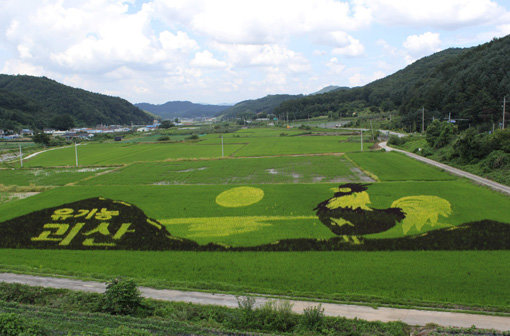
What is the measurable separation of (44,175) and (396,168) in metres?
49.0

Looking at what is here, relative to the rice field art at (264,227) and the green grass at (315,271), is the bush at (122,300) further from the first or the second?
the rice field art at (264,227)

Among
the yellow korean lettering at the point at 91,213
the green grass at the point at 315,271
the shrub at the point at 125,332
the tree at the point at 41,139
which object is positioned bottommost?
the green grass at the point at 315,271

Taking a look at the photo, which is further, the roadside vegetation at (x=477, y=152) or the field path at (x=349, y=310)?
the roadside vegetation at (x=477, y=152)

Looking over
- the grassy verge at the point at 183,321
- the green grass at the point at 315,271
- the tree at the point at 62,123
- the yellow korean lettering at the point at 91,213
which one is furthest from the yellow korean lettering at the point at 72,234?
the tree at the point at 62,123

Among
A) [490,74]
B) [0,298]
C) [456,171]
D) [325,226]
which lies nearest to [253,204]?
[325,226]

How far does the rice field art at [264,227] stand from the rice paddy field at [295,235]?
16 cm

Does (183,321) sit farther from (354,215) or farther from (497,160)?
(497,160)

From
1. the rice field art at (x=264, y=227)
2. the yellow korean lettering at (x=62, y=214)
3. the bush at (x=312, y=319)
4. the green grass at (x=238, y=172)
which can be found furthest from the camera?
the green grass at (x=238, y=172)

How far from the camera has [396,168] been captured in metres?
40.8

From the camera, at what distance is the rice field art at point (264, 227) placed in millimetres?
20109

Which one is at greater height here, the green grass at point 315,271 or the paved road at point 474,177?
the paved road at point 474,177

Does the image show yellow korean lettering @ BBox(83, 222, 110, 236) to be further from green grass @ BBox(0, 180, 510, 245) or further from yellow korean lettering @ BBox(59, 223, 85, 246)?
green grass @ BBox(0, 180, 510, 245)

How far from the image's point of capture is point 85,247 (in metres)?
21.0

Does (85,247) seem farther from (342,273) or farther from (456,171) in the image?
(456,171)
